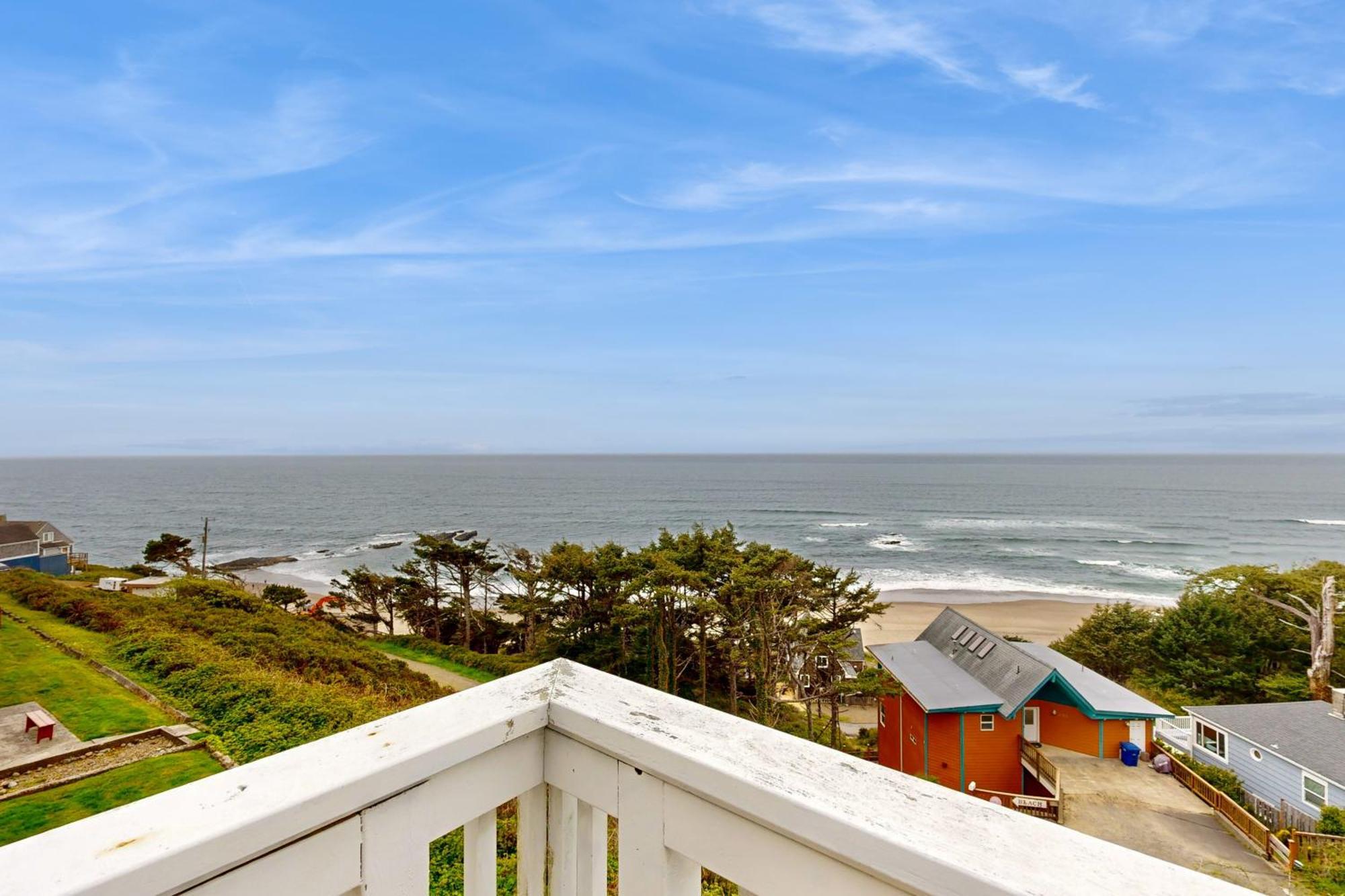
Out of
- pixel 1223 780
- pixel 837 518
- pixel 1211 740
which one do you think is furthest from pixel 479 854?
pixel 837 518

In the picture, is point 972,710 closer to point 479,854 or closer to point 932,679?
point 932,679

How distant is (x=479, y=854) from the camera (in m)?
0.89

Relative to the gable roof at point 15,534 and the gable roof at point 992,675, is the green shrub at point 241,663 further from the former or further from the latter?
the gable roof at point 15,534

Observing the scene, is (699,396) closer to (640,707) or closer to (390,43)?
(390,43)

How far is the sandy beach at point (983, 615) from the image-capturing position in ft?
72.8

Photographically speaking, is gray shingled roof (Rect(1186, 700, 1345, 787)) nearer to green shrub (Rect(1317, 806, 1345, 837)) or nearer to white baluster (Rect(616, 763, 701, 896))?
green shrub (Rect(1317, 806, 1345, 837))

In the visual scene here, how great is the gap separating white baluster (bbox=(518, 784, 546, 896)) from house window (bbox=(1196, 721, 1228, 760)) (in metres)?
15.9

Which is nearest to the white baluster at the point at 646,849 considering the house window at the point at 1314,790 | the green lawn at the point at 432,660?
the house window at the point at 1314,790

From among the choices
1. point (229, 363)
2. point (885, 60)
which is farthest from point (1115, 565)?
point (229, 363)

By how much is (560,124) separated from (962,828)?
18480 mm

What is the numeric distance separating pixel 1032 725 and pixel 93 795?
45.1 ft

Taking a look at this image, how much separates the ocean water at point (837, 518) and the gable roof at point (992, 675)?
14.7 metres

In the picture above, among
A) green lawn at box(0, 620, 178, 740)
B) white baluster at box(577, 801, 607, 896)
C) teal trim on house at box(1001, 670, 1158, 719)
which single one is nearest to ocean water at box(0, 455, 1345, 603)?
teal trim on house at box(1001, 670, 1158, 719)

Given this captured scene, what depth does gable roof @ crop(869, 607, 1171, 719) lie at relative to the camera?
10.4m
